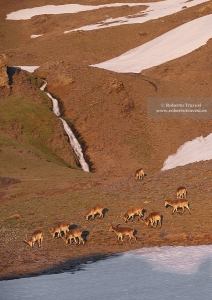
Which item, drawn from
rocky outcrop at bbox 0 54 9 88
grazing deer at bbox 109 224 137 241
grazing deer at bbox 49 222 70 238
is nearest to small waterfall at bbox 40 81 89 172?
rocky outcrop at bbox 0 54 9 88

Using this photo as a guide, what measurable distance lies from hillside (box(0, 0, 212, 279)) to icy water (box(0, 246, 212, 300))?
109cm

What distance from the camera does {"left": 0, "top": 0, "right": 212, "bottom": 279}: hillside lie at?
2672cm

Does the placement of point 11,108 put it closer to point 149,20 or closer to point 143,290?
point 143,290

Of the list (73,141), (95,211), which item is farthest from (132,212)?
(73,141)

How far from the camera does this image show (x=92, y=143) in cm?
6038

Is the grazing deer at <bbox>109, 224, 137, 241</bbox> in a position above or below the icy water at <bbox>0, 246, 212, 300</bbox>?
above

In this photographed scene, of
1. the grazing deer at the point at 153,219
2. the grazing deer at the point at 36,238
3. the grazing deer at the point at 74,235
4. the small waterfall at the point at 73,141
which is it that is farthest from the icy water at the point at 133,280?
the small waterfall at the point at 73,141

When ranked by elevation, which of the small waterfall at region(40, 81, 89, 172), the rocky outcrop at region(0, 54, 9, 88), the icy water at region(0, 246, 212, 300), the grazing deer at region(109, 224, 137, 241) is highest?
the rocky outcrop at region(0, 54, 9, 88)

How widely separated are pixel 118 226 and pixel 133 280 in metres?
5.87

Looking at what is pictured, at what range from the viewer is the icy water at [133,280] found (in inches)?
806

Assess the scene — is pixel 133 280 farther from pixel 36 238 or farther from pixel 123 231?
pixel 36 238

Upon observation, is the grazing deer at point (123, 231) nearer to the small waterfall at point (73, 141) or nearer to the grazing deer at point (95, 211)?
the grazing deer at point (95, 211)

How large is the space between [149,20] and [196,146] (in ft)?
187

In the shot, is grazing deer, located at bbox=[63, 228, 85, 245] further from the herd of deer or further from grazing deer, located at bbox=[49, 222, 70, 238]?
grazing deer, located at bbox=[49, 222, 70, 238]
